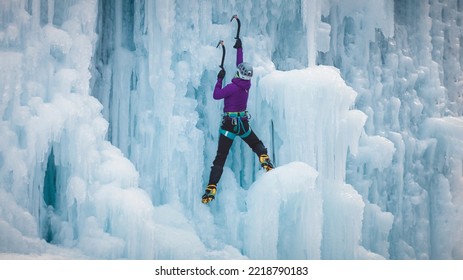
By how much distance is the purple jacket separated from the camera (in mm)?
4844

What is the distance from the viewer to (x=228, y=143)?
5000 millimetres

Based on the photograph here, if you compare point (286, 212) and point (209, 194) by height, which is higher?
point (209, 194)

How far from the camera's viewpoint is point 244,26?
552cm

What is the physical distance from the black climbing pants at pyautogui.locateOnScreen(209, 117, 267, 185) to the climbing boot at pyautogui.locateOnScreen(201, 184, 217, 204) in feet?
0.17

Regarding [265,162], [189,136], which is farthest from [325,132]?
[189,136]

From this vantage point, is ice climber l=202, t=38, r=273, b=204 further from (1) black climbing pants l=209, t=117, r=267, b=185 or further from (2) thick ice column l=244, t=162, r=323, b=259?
(2) thick ice column l=244, t=162, r=323, b=259

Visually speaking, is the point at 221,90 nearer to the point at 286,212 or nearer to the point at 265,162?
the point at 265,162

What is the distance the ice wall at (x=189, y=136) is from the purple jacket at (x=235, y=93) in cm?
30

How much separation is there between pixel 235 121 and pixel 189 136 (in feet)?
1.87

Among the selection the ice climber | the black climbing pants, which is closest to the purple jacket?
the ice climber

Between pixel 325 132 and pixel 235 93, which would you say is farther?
pixel 325 132

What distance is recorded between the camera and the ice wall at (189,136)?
448 cm

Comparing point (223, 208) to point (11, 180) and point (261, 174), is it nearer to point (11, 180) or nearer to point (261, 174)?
point (261, 174)
